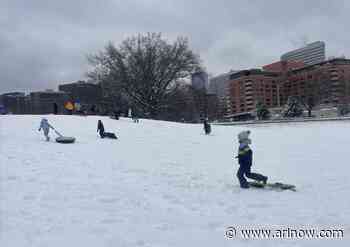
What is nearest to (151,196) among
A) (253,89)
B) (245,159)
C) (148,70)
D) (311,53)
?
(245,159)

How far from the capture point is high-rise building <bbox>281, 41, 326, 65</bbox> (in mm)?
154375

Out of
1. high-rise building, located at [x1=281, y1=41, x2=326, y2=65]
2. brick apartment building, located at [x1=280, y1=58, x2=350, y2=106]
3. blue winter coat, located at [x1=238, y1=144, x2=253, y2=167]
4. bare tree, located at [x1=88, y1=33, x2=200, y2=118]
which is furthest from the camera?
high-rise building, located at [x1=281, y1=41, x2=326, y2=65]

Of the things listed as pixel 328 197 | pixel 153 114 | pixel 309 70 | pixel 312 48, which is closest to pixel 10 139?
pixel 328 197

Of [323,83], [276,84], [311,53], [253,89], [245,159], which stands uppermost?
[311,53]

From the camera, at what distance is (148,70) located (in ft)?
182

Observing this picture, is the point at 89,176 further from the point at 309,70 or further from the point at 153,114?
the point at 309,70

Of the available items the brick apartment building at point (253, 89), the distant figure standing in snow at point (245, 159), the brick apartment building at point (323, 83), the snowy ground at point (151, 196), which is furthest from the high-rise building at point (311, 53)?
the distant figure standing in snow at point (245, 159)

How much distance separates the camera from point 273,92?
11900 centimetres

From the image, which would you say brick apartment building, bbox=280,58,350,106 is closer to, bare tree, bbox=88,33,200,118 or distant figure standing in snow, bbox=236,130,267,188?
bare tree, bbox=88,33,200,118

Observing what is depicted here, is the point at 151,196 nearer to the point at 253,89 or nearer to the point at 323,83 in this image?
the point at 323,83

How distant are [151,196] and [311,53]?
161869 mm

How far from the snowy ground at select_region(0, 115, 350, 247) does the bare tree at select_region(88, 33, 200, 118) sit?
37283 millimetres

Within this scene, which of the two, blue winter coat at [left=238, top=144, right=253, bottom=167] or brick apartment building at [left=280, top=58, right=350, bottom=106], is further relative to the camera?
brick apartment building at [left=280, top=58, right=350, bottom=106]

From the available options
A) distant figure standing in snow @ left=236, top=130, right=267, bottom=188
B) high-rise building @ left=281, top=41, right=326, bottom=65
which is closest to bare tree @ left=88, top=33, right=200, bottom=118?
distant figure standing in snow @ left=236, top=130, right=267, bottom=188
